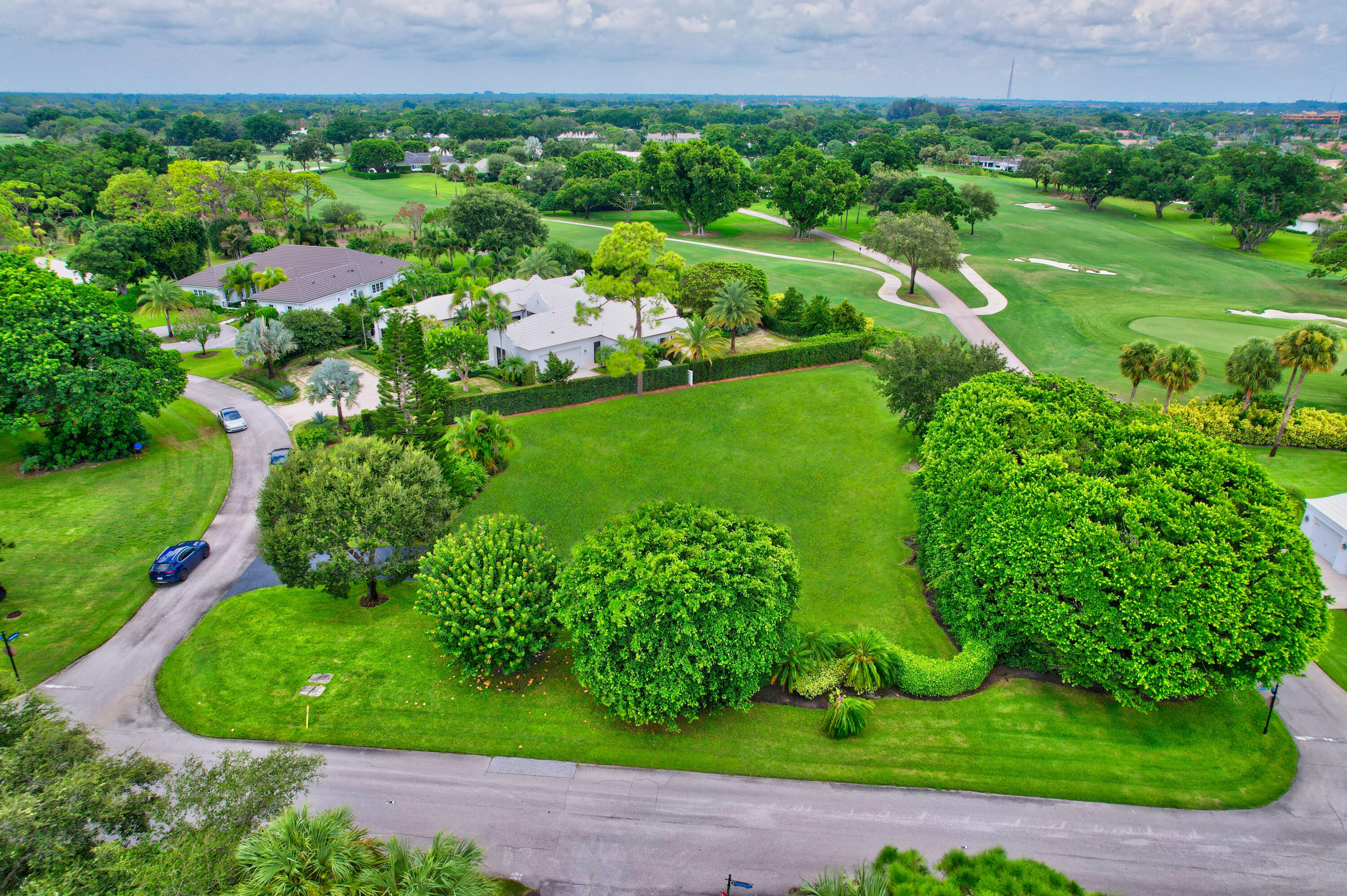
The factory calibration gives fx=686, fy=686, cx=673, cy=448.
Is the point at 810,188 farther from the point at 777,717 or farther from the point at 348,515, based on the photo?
the point at 777,717

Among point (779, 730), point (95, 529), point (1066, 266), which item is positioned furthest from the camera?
→ point (1066, 266)

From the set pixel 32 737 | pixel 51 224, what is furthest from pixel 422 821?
pixel 51 224

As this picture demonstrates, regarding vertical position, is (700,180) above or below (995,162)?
below

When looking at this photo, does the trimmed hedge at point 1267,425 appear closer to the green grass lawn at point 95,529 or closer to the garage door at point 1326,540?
the garage door at point 1326,540

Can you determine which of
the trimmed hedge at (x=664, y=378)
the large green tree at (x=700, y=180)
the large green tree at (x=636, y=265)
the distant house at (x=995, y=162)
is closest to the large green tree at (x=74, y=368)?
the trimmed hedge at (x=664, y=378)

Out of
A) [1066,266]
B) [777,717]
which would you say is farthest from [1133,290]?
[777,717]

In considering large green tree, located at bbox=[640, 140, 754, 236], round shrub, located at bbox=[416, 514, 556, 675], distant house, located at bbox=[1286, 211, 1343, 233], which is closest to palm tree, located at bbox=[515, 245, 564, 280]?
large green tree, located at bbox=[640, 140, 754, 236]
